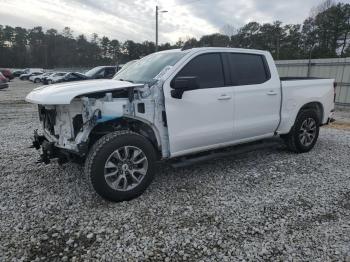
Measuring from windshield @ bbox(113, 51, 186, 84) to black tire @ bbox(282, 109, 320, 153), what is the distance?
8.68ft

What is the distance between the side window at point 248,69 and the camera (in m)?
4.42

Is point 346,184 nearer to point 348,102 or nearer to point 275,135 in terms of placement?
point 275,135

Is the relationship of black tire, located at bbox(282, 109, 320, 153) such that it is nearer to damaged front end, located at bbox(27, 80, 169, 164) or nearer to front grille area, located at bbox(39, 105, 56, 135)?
damaged front end, located at bbox(27, 80, 169, 164)

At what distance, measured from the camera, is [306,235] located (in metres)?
2.88

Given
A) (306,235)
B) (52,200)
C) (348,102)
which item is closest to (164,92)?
(52,200)

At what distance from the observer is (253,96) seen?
4523mm

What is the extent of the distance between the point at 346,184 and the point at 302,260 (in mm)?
2112

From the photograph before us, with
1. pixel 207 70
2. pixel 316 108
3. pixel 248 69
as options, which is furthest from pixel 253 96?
pixel 316 108

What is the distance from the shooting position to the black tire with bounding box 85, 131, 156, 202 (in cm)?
330

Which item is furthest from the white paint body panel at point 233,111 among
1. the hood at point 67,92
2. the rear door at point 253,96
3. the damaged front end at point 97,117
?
the hood at point 67,92

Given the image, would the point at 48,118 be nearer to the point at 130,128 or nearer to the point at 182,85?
the point at 130,128

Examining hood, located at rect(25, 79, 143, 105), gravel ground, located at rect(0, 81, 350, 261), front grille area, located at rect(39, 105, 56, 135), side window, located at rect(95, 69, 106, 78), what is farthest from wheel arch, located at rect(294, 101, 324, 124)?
side window, located at rect(95, 69, 106, 78)

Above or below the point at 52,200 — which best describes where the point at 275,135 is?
above

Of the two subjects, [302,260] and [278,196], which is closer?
[302,260]
